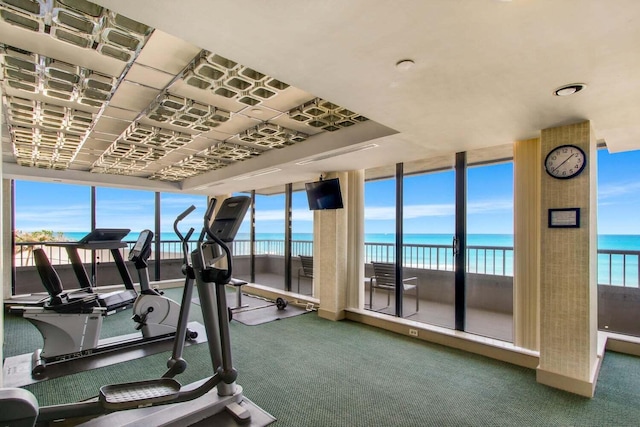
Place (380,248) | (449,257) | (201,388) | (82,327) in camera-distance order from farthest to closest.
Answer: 1. (380,248)
2. (449,257)
3. (82,327)
4. (201,388)

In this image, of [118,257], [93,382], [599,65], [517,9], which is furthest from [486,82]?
[118,257]

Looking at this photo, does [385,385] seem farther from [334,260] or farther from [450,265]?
[450,265]

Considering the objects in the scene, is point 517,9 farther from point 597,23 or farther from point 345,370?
point 345,370

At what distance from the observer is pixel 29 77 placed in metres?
2.54

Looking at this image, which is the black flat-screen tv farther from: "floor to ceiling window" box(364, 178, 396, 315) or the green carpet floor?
the green carpet floor

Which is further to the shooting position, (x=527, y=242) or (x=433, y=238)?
(x=433, y=238)

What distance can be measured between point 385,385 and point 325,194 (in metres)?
3.09

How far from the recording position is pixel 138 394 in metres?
2.24

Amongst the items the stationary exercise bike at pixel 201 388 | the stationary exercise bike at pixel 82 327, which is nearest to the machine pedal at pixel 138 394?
the stationary exercise bike at pixel 201 388

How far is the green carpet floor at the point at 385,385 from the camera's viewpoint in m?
2.45

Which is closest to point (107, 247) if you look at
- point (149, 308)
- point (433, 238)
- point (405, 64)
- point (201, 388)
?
point (149, 308)

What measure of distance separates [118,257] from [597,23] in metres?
5.76

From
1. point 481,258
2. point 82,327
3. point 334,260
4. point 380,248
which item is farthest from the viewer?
Answer: point 380,248

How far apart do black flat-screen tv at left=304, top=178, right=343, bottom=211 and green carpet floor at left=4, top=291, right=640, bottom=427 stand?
6.90 feet
